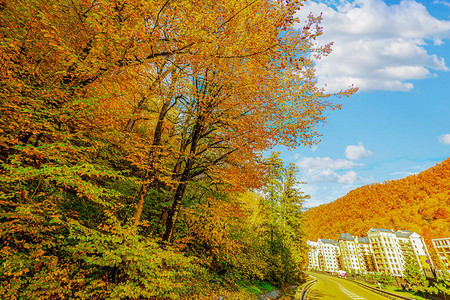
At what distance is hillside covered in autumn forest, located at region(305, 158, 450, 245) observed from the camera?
97.5 meters

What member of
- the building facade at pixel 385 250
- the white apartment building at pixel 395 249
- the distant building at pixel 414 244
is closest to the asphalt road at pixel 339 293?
the building facade at pixel 385 250

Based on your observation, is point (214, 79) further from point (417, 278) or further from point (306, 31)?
point (417, 278)

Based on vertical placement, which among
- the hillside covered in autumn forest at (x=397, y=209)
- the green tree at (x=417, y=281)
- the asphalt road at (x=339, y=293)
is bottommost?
the asphalt road at (x=339, y=293)

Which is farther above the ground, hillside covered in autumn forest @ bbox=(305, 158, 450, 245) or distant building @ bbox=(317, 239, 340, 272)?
hillside covered in autumn forest @ bbox=(305, 158, 450, 245)

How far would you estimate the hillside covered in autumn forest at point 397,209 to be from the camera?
97500 millimetres

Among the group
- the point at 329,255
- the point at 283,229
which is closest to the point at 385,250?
the point at 329,255

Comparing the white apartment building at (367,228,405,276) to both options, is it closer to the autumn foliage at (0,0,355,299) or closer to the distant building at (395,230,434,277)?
the distant building at (395,230,434,277)

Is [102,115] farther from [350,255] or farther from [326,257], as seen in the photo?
[326,257]

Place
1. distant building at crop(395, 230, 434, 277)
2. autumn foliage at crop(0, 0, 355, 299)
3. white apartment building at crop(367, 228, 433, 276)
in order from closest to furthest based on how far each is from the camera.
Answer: autumn foliage at crop(0, 0, 355, 299), distant building at crop(395, 230, 434, 277), white apartment building at crop(367, 228, 433, 276)

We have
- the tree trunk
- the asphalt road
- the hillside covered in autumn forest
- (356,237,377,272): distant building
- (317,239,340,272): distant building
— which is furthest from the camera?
(317,239,340,272): distant building

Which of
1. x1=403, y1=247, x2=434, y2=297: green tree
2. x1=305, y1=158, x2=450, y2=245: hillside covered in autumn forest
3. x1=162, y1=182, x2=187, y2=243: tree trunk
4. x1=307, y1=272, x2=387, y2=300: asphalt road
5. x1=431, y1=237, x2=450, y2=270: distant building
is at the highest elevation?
x1=305, y1=158, x2=450, y2=245: hillside covered in autumn forest

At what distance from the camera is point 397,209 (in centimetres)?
12012

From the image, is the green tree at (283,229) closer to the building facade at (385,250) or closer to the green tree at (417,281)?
the green tree at (417,281)

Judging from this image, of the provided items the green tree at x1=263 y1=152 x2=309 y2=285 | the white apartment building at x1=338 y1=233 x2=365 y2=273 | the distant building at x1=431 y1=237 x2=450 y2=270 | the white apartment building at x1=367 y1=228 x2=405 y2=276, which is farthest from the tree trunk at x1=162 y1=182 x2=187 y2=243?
the white apartment building at x1=338 y1=233 x2=365 y2=273
